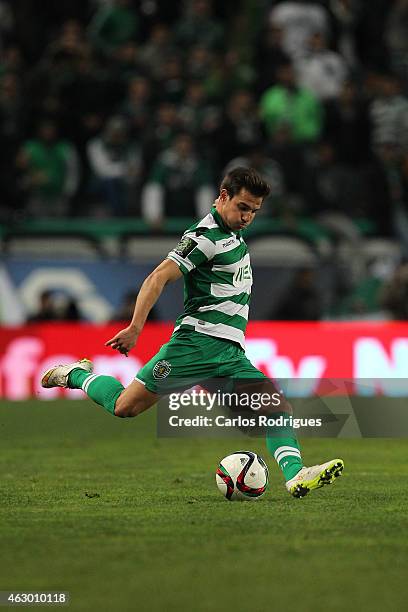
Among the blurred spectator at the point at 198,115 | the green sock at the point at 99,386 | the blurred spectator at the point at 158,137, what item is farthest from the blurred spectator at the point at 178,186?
the green sock at the point at 99,386

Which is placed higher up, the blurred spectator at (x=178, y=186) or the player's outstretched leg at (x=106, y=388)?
the blurred spectator at (x=178, y=186)

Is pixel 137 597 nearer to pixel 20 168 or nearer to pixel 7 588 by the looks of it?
pixel 7 588

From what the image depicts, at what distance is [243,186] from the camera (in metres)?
7.71

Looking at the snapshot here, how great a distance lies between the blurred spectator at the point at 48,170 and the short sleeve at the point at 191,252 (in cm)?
958

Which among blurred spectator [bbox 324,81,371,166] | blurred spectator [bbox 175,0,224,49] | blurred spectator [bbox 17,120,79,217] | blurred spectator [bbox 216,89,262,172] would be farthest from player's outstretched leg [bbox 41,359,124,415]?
blurred spectator [bbox 175,0,224,49]

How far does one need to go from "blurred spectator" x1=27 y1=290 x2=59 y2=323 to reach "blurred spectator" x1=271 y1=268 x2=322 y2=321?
9.59ft

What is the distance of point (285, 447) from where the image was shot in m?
7.88

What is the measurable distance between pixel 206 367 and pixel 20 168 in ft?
31.3

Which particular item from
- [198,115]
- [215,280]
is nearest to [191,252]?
[215,280]

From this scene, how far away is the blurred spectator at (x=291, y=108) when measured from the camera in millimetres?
17938

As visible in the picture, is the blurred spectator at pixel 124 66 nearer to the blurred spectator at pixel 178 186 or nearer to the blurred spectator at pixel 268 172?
the blurred spectator at pixel 178 186

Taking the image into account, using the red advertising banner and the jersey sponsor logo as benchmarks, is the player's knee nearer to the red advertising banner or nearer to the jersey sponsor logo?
the jersey sponsor logo

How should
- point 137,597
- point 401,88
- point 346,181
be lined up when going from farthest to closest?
point 401,88 < point 346,181 < point 137,597

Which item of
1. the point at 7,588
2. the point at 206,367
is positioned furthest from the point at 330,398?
the point at 7,588
